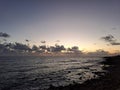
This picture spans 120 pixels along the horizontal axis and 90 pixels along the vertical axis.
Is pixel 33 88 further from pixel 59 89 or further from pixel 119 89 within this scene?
pixel 119 89

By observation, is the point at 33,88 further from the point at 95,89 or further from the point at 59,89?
the point at 95,89

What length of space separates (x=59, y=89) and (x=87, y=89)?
17.6ft

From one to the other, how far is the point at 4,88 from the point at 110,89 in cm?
2124

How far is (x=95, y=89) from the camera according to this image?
26938mm

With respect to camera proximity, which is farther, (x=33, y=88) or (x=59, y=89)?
(x=33, y=88)

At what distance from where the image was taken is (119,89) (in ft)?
76.0

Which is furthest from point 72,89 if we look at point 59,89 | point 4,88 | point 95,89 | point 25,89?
point 4,88

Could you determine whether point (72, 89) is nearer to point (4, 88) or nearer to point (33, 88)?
point (33, 88)

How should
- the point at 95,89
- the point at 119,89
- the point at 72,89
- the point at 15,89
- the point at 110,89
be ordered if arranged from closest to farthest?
the point at 119,89, the point at 110,89, the point at 95,89, the point at 72,89, the point at 15,89

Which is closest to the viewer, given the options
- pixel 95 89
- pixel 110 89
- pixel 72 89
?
pixel 110 89

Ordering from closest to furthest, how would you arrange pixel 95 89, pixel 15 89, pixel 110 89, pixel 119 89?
pixel 119 89, pixel 110 89, pixel 95 89, pixel 15 89

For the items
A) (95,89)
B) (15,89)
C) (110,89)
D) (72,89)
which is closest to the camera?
(110,89)

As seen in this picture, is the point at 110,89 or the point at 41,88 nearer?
the point at 110,89

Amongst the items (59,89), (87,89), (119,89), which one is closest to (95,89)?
(87,89)
